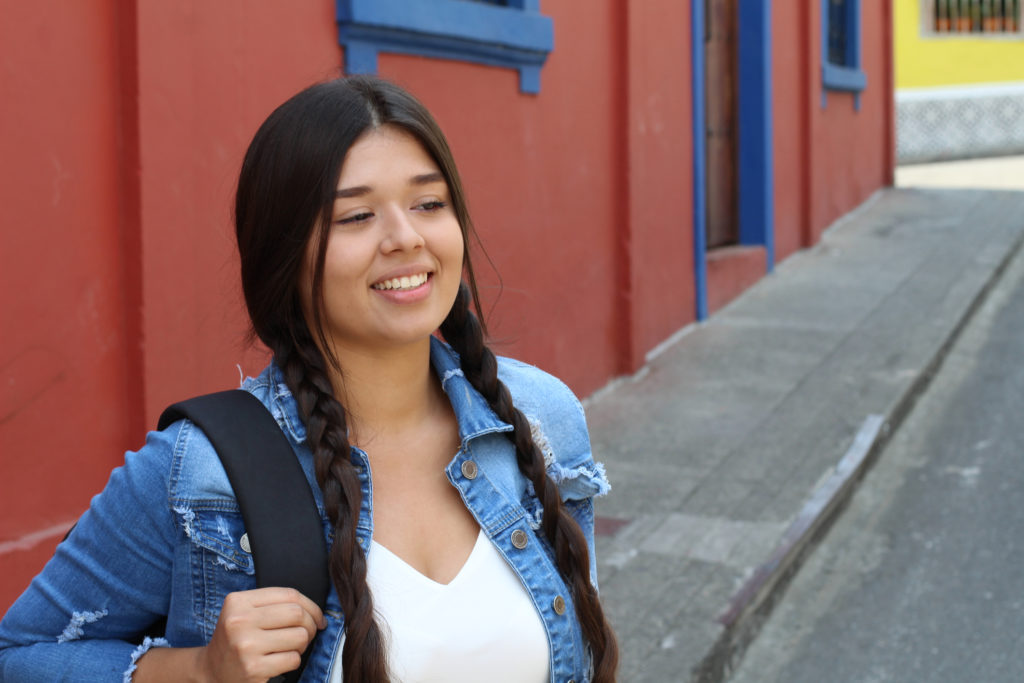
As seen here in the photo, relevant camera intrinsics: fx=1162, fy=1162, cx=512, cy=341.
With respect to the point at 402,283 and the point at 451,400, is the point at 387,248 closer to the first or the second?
the point at 402,283

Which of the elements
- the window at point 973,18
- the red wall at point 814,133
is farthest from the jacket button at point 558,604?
the window at point 973,18

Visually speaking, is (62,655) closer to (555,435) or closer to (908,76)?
(555,435)

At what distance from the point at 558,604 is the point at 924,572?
3.61 m

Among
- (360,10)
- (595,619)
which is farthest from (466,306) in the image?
(360,10)

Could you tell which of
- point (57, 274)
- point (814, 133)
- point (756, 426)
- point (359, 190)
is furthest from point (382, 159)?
point (814, 133)

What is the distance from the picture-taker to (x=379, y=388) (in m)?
1.90

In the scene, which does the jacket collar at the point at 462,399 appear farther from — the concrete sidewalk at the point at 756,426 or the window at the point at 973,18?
the window at the point at 973,18

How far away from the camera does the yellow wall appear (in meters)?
19.2

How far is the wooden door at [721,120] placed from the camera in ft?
32.7

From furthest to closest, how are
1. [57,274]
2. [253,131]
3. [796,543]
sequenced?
[796,543] → [253,131] → [57,274]

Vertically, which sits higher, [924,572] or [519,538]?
[519,538]

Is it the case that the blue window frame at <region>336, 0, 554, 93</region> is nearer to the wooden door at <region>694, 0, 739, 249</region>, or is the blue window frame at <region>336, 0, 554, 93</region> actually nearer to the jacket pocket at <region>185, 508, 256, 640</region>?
the jacket pocket at <region>185, 508, 256, 640</region>

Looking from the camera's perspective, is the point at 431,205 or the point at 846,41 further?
the point at 846,41

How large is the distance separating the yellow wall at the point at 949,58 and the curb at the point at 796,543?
1316 cm
